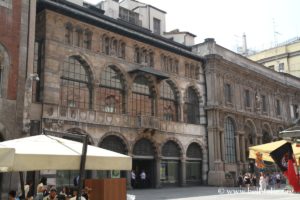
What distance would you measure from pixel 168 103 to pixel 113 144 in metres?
7.11

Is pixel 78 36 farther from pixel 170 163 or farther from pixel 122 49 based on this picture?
pixel 170 163

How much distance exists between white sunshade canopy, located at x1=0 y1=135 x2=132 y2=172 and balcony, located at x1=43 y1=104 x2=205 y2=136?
14857 millimetres

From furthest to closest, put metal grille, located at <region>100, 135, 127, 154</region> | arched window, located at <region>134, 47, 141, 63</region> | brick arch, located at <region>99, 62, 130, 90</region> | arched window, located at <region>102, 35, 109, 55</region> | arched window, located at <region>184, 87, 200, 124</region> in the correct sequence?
arched window, located at <region>184, 87, 200, 124</region>, arched window, located at <region>134, 47, 141, 63</region>, brick arch, located at <region>99, 62, 130, 90</region>, arched window, located at <region>102, 35, 109, 55</region>, metal grille, located at <region>100, 135, 127, 154</region>

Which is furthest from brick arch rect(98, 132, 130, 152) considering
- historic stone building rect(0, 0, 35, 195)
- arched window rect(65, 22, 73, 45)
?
historic stone building rect(0, 0, 35, 195)

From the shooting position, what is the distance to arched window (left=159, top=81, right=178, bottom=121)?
1214 inches

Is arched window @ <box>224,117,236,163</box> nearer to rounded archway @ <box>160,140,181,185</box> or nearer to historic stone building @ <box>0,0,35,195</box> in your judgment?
rounded archway @ <box>160,140,181,185</box>

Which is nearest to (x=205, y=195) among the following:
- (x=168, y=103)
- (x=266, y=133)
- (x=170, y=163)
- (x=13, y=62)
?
(x=170, y=163)

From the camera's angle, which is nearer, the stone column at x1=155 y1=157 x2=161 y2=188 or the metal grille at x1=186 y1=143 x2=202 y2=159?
the stone column at x1=155 y1=157 x2=161 y2=188

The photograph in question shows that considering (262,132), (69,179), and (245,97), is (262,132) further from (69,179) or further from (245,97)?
(69,179)

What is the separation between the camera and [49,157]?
6707 millimetres

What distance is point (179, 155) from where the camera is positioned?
1230 inches

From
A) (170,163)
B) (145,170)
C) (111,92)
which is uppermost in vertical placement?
(111,92)

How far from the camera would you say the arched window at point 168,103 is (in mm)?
30842

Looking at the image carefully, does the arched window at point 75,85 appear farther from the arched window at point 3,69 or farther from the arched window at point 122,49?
the arched window at point 3,69
